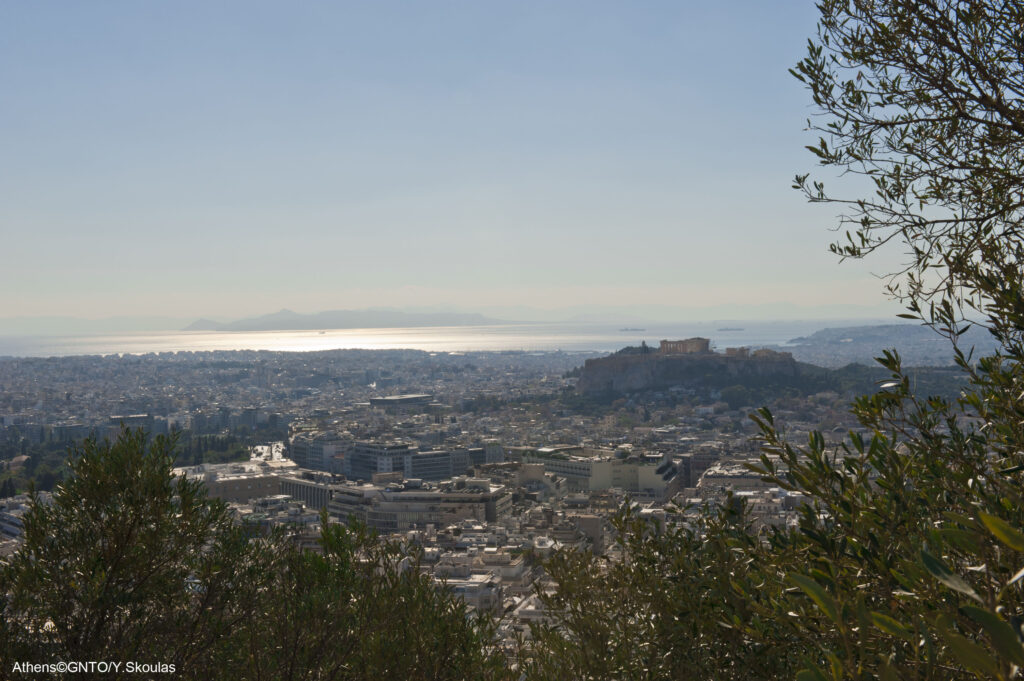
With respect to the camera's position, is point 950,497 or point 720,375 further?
point 720,375

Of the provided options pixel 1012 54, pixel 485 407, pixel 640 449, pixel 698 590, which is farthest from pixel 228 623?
pixel 485 407

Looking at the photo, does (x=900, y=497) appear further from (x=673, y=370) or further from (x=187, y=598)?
(x=673, y=370)

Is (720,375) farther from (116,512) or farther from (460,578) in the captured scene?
(116,512)

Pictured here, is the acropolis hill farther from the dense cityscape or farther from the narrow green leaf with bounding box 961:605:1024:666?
the narrow green leaf with bounding box 961:605:1024:666

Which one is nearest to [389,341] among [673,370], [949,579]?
[673,370]

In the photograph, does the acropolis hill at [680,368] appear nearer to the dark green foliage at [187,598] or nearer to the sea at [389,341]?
the dark green foliage at [187,598]
